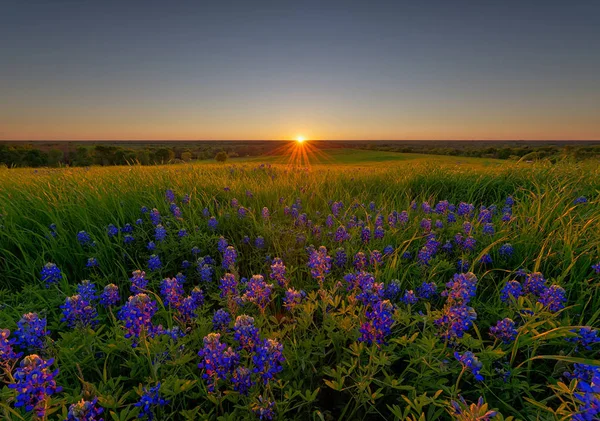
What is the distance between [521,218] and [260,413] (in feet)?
13.9

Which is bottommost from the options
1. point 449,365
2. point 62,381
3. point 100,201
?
point 62,381

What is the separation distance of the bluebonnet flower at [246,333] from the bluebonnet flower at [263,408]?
31 cm

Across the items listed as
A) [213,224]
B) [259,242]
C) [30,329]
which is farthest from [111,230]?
[30,329]

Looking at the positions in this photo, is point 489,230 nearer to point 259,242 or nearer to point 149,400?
point 259,242

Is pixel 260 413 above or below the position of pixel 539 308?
below

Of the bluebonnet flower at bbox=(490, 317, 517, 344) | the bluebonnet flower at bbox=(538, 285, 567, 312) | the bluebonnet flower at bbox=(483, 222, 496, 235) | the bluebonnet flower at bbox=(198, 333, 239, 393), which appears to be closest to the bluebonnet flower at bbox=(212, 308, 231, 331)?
the bluebonnet flower at bbox=(198, 333, 239, 393)

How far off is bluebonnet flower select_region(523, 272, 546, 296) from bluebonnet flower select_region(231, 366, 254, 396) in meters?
2.29

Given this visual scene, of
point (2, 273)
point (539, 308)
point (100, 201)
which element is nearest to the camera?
point (539, 308)

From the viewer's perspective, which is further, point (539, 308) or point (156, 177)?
point (156, 177)

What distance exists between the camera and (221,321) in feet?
7.27

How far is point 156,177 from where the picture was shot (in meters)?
6.41

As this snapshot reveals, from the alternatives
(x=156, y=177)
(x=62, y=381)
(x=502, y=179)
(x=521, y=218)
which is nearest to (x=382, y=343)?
(x=62, y=381)

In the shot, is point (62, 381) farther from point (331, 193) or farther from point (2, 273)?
point (331, 193)

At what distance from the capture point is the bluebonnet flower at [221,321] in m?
2.20
